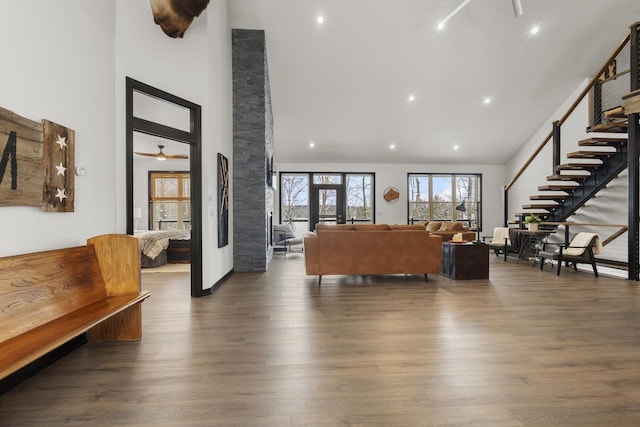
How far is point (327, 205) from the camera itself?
11273mm

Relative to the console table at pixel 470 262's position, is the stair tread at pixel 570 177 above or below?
above

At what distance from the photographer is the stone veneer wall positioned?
609 centimetres

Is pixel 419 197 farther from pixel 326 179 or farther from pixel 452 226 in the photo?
pixel 326 179

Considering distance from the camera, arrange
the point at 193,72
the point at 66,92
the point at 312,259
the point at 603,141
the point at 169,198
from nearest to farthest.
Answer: the point at 66,92 → the point at 193,72 → the point at 312,259 → the point at 603,141 → the point at 169,198

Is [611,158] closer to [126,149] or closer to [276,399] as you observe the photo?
[276,399]

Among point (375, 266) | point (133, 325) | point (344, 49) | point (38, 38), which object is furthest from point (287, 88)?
→ point (133, 325)

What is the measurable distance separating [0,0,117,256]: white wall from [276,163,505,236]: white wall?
315 inches

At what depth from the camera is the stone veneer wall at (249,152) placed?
Answer: 20.0ft


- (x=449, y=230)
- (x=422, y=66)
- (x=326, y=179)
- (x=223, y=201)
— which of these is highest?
(x=422, y=66)

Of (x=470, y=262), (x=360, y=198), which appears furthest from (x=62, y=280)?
(x=360, y=198)

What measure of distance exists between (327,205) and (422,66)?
17.5 feet

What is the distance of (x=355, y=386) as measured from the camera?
206 cm

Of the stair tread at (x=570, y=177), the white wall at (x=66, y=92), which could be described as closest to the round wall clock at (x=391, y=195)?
the stair tread at (x=570, y=177)

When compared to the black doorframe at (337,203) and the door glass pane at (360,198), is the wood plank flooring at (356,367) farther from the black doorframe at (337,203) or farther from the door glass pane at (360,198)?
the door glass pane at (360,198)
